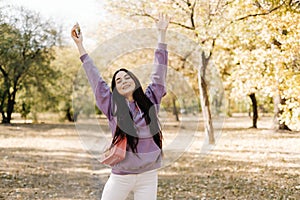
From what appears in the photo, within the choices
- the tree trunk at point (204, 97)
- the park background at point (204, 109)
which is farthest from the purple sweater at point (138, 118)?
the tree trunk at point (204, 97)

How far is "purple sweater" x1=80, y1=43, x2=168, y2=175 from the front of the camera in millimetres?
2715

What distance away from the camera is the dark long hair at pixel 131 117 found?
271 cm

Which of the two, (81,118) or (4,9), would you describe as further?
(4,9)

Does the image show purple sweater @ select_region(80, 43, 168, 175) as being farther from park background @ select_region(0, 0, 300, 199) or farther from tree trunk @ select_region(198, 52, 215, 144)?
tree trunk @ select_region(198, 52, 215, 144)

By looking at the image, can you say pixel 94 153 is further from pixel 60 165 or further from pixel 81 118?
pixel 60 165

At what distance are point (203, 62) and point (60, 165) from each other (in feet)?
17.4

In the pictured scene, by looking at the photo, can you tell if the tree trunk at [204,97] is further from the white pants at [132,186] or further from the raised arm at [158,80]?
the white pants at [132,186]

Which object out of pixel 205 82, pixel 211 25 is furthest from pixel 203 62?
pixel 211 25

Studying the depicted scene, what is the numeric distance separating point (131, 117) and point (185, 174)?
625 cm

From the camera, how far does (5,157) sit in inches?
453

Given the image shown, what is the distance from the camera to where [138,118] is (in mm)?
2775

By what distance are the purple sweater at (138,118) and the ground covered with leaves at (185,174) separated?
64.3 inches

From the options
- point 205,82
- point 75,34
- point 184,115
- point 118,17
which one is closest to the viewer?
point 75,34

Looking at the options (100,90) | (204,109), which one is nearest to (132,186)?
(100,90)
